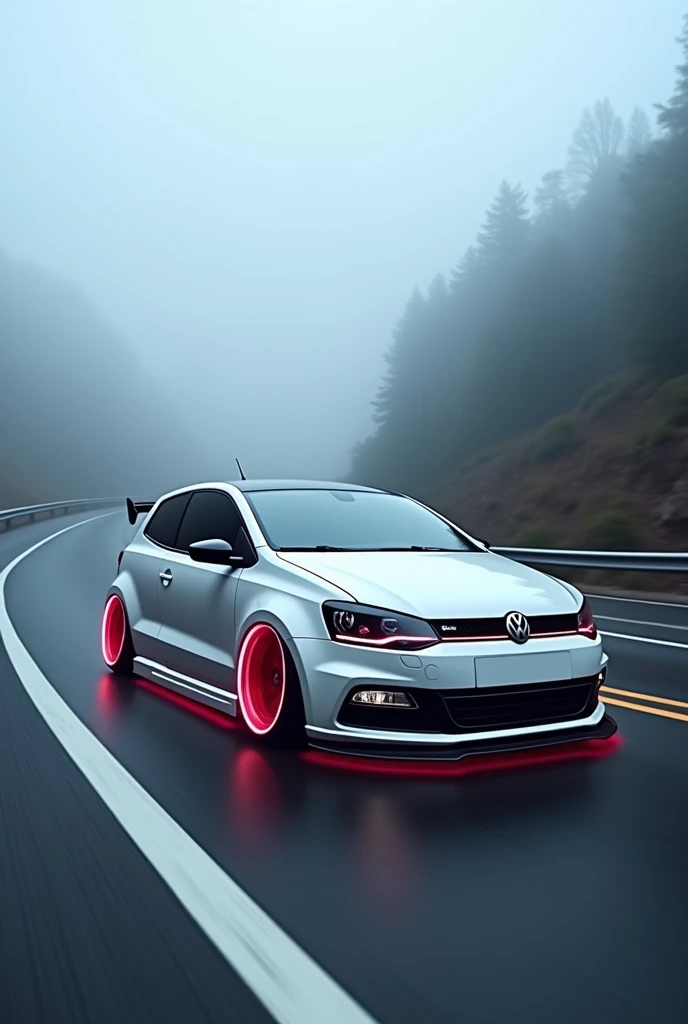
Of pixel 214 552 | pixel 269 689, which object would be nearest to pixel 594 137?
pixel 214 552

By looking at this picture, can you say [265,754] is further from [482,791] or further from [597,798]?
[597,798]

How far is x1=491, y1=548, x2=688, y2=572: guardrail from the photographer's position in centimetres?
1300

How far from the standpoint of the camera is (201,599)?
6242 mm

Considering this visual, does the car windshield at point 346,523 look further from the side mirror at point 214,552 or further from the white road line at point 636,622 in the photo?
the white road line at point 636,622

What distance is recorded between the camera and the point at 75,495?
8675cm

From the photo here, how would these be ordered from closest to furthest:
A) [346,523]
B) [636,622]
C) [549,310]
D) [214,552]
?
1. [214,552]
2. [346,523]
3. [636,622]
4. [549,310]

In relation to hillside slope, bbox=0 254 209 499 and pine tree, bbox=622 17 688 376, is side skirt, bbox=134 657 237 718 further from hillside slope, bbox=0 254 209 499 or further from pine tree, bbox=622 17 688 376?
hillside slope, bbox=0 254 209 499

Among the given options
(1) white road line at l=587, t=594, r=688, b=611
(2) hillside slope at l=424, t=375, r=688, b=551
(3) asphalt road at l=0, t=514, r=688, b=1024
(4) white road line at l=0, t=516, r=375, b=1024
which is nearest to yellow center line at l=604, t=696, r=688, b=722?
(3) asphalt road at l=0, t=514, r=688, b=1024

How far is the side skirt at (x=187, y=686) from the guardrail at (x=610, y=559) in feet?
25.8

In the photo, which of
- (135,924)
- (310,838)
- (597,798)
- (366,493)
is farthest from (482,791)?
(366,493)

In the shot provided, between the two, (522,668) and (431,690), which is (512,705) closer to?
(522,668)

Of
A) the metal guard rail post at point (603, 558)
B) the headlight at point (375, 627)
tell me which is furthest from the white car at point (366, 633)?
the metal guard rail post at point (603, 558)

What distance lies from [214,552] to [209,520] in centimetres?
102

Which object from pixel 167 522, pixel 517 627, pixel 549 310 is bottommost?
pixel 517 627
